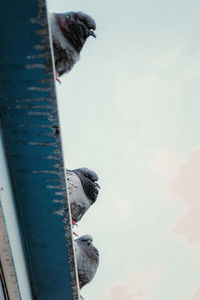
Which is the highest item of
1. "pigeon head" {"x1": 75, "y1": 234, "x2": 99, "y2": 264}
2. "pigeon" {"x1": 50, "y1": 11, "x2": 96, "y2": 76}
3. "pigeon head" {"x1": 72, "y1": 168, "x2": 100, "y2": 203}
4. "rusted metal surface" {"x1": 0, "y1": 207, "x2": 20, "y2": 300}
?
"pigeon" {"x1": 50, "y1": 11, "x2": 96, "y2": 76}

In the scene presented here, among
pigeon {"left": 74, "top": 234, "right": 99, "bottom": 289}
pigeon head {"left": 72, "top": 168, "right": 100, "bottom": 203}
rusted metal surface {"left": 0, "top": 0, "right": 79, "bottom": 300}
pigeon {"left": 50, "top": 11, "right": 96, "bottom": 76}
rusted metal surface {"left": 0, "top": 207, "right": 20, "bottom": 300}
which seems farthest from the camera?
pigeon head {"left": 72, "top": 168, "right": 100, "bottom": 203}

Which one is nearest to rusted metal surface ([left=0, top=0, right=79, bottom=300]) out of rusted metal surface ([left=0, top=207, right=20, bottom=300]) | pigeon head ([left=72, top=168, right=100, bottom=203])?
rusted metal surface ([left=0, top=207, right=20, bottom=300])

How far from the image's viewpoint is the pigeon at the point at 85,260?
3.57 meters

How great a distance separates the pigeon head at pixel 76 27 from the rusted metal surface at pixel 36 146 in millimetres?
948

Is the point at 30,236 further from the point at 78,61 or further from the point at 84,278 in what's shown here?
the point at 78,61

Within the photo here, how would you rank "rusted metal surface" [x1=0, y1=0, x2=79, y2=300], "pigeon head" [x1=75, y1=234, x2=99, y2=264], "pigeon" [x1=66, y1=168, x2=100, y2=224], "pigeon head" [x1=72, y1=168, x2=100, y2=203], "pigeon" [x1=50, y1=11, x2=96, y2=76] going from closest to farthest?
"rusted metal surface" [x1=0, y1=0, x2=79, y2=300]
"pigeon" [x1=50, y1=11, x2=96, y2=76]
"pigeon head" [x1=75, y1=234, x2=99, y2=264]
"pigeon" [x1=66, y1=168, x2=100, y2=224]
"pigeon head" [x1=72, y1=168, x2=100, y2=203]

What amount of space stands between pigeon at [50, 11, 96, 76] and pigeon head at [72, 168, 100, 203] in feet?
4.84

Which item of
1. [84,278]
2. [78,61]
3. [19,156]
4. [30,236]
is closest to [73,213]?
[84,278]

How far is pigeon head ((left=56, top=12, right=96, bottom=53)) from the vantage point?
3.10 meters

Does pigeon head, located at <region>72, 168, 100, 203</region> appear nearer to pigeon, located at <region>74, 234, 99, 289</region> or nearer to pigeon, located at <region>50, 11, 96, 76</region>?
pigeon, located at <region>74, 234, 99, 289</region>

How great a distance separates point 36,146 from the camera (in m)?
A: 2.57

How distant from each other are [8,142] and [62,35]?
4.02 ft

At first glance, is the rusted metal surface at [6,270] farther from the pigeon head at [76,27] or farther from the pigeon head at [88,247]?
the pigeon head at [76,27]

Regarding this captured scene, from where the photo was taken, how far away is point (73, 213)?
389cm
